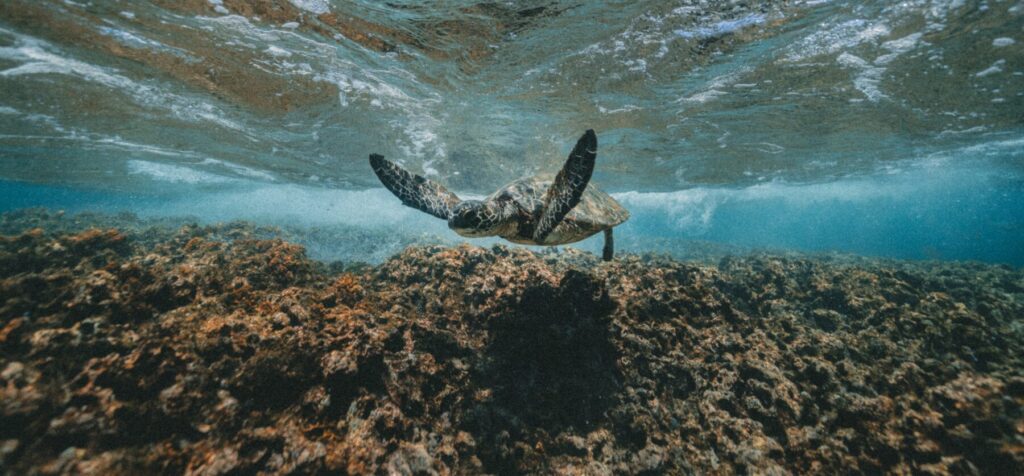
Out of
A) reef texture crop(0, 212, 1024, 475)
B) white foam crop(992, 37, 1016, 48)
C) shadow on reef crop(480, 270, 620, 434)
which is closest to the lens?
reef texture crop(0, 212, 1024, 475)

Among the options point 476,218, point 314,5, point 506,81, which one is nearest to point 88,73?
point 314,5

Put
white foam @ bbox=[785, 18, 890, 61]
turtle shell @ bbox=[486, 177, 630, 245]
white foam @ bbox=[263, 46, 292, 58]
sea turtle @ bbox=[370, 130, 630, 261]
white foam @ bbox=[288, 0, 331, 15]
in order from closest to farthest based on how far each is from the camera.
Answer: sea turtle @ bbox=[370, 130, 630, 261] → turtle shell @ bbox=[486, 177, 630, 245] → white foam @ bbox=[288, 0, 331, 15] → white foam @ bbox=[785, 18, 890, 61] → white foam @ bbox=[263, 46, 292, 58]

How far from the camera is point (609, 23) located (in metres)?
8.18

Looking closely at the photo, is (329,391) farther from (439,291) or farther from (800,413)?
(800,413)

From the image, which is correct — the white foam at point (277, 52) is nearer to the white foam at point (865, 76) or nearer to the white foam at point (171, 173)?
the white foam at point (865, 76)

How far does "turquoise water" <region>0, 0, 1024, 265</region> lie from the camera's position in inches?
314

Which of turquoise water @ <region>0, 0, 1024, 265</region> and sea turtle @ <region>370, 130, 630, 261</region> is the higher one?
turquoise water @ <region>0, 0, 1024, 265</region>

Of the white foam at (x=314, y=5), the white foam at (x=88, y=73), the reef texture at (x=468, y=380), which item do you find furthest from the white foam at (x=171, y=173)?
the reef texture at (x=468, y=380)

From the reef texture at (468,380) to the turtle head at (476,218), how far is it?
78cm

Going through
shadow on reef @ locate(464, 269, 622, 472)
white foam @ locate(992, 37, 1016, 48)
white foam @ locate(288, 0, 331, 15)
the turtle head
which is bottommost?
shadow on reef @ locate(464, 269, 622, 472)

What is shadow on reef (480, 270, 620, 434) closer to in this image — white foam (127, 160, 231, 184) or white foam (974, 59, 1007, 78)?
white foam (974, 59, 1007, 78)

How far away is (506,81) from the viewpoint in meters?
10.9

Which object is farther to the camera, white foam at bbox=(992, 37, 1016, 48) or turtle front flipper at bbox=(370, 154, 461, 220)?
white foam at bbox=(992, 37, 1016, 48)

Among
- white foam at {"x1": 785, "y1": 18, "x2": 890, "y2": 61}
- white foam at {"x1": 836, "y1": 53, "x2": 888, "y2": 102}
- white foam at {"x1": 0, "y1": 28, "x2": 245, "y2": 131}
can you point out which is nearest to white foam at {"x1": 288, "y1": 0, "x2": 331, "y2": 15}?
white foam at {"x1": 0, "y1": 28, "x2": 245, "y2": 131}
